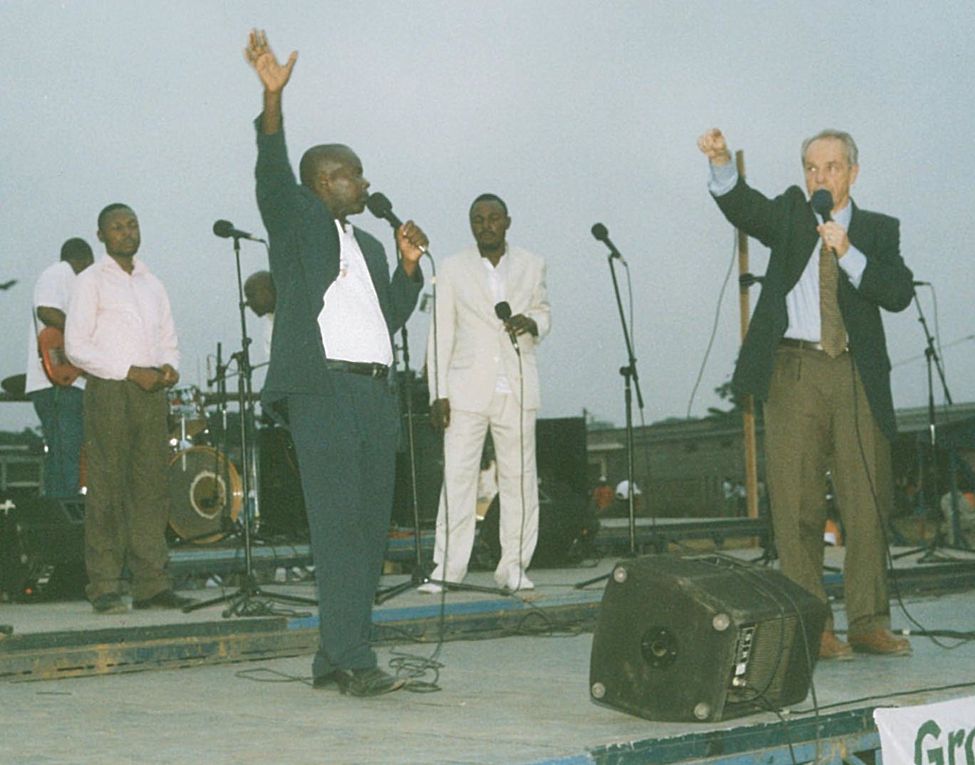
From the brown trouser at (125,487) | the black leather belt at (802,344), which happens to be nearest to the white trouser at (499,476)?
the brown trouser at (125,487)

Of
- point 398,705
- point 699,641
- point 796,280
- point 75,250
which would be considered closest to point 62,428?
point 75,250

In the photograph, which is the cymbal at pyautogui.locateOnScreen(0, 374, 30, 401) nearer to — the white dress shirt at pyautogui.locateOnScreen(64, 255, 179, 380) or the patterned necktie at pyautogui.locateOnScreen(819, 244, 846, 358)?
the white dress shirt at pyautogui.locateOnScreen(64, 255, 179, 380)

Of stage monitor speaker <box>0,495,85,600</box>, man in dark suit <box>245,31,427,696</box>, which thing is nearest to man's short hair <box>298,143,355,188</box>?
man in dark suit <box>245,31,427,696</box>

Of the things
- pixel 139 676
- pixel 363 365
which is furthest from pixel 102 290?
pixel 363 365

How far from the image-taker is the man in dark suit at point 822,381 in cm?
477

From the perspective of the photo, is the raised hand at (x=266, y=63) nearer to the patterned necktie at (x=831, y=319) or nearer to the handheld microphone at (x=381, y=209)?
the handheld microphone at (x=381, y=209)

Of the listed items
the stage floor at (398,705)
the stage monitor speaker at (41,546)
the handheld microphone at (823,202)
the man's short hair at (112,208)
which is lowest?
the stage floor at (398,705)

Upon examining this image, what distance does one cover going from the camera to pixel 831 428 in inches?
191

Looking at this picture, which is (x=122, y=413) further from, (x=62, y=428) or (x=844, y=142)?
(x=844, y=142)

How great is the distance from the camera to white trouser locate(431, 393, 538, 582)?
668cm

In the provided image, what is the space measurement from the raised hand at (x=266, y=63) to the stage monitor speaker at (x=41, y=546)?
3.74 m

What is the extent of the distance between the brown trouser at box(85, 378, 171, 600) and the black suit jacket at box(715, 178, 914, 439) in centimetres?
295

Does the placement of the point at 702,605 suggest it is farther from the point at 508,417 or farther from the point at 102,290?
the point at 102,290

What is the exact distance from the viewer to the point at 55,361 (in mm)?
7559
